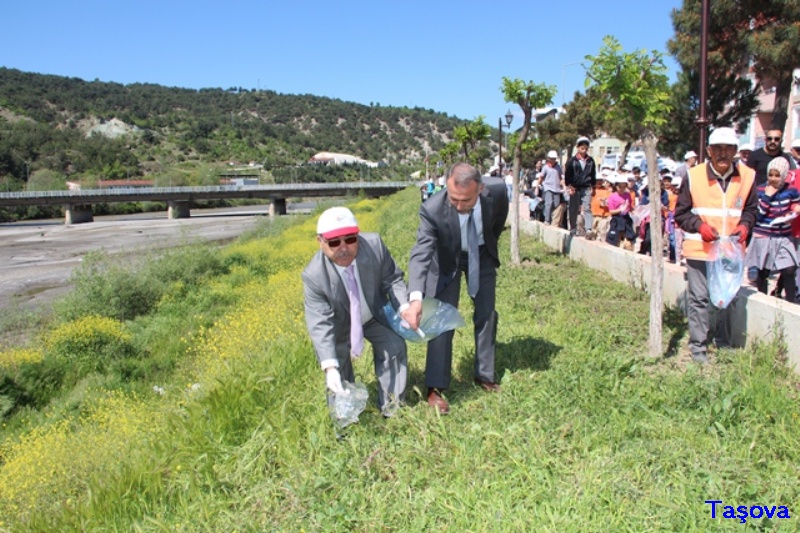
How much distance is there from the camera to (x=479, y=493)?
10.5ft

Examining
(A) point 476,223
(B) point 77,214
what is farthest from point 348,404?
(B) point 77,214

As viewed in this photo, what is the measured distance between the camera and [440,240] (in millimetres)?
4367

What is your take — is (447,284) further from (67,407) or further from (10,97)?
(10,97)

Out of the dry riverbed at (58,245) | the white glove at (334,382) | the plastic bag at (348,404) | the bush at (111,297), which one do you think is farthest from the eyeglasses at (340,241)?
the dry riverbed at (58,245)

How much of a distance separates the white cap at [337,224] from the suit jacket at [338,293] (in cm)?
22

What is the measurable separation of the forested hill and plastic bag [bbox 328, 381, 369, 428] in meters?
92.4

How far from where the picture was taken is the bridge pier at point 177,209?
197 ft

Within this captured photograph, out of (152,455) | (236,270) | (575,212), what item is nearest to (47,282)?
(236,270)

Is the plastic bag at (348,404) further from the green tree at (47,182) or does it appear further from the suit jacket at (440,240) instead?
the green tree at (47,182)

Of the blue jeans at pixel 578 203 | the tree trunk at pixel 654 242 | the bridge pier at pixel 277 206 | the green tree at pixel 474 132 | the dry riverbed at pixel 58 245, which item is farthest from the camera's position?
the bridge pier at pixel 277 206

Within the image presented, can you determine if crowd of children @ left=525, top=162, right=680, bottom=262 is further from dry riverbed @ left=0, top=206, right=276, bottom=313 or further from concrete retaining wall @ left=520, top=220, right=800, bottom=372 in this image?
dry riverbed @ left=0, top=206, right=276, bottom=313

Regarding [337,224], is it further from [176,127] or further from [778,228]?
[176,127]

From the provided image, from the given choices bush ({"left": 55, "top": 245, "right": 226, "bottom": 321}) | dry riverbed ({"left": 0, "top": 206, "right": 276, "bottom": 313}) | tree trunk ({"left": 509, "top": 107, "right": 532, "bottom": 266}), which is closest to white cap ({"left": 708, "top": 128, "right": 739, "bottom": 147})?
tree trunk ({"left": 509, "top": 107, "right": 532, "bottom": 266})

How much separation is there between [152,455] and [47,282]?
72.1 feet
